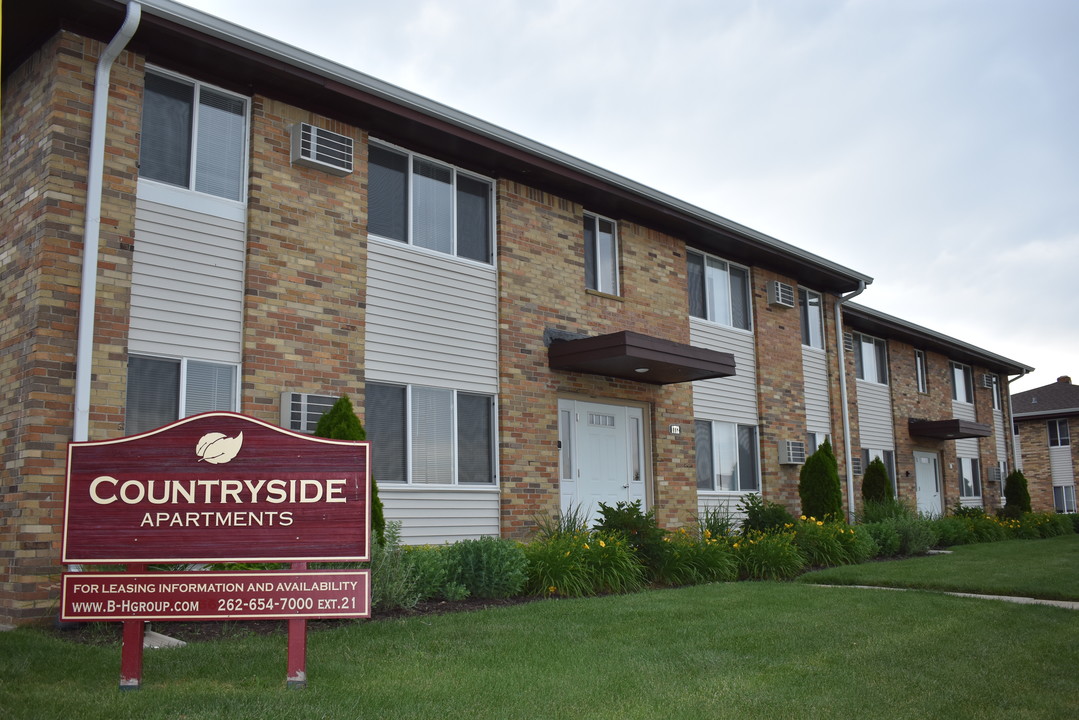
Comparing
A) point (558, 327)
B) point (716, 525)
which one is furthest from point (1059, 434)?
point (558, 327)

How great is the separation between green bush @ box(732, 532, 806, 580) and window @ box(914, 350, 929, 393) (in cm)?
Answer: 1327

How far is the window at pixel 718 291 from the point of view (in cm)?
1675

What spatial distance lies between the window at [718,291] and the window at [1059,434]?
79.5 feet

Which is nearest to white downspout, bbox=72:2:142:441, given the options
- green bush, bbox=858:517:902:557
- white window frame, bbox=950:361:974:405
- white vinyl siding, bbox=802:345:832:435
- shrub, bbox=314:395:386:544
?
shrub, bbox=314:395:386:544

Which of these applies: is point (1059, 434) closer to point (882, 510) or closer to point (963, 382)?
point (963, 382)

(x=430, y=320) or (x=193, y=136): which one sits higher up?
(x=193, y=136)

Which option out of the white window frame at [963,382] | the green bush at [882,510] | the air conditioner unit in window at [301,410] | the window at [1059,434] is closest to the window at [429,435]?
the air conditioner unit in window at [301,410]

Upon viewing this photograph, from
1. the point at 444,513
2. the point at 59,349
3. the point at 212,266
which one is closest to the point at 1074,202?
the point at 444,513

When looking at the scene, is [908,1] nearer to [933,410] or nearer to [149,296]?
[149,296]

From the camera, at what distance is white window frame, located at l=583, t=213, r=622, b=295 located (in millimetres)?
14602

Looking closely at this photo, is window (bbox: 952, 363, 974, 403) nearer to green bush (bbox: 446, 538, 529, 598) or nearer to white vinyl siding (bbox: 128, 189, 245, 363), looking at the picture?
green bush (bbox: 446, 538, 529, 598)

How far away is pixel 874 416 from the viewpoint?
2209 centimetres

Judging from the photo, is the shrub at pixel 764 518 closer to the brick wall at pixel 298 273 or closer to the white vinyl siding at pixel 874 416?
the white vinyl siding at pixel 874 416

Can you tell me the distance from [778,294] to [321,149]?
10.6m
